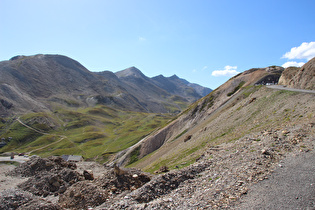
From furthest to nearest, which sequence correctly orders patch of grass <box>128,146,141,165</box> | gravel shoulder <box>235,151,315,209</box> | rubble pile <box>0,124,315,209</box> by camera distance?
patch of grass <box>128,146,141,165</box> < rubble pile <box>0,124,315,209</box> < gravel shoulder <box>235,151,315,209</box>

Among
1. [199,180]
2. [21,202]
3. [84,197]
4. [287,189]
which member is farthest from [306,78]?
[21,202]

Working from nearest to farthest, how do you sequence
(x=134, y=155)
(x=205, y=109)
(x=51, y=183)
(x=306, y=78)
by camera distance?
(x=51, y=183)
(x=306, y=78)
(x=134, y=155)
(x=205, y=109)

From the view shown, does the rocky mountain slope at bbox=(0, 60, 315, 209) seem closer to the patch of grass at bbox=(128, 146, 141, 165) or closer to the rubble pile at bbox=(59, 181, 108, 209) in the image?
the rubble pile at bbox=(59, 181, 108, 209)

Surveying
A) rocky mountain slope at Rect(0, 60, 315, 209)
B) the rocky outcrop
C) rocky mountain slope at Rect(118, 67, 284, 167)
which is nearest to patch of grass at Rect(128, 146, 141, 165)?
rocky mountain slope at Rect(118, 67, 284, 167)

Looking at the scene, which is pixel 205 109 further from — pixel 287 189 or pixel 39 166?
pixel 287 189

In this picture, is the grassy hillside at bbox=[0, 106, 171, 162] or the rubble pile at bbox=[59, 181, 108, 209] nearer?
the rubble pile at bbox=[59, 181, 108, 209]

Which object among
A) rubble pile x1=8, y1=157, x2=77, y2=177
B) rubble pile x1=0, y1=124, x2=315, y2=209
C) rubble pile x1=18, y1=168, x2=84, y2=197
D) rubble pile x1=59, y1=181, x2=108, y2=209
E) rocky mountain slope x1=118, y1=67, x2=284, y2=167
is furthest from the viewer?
rocky mountain slope x1=118, y1=67, x2=284, y2=167

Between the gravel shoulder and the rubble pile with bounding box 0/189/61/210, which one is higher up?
the rubble pile with bounding box 0/189/61/210

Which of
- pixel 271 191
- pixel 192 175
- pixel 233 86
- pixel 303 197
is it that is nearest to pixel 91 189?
pixel 192 175

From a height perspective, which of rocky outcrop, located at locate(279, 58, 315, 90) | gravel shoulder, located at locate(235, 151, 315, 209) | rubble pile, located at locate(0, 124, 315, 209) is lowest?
gravel shoulder, located at locate(235, 151, 315, 209)

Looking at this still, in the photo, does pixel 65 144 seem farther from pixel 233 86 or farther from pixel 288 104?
pixel 288 104

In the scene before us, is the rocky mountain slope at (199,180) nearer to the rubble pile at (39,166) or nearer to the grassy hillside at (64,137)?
the rubble pile at (39,166)

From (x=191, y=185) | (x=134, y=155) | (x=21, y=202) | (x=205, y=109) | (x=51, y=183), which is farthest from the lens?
(x=205, y=109)

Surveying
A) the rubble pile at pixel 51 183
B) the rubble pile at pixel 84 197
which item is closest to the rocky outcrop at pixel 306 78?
the rubble pile at pixel 84 197
